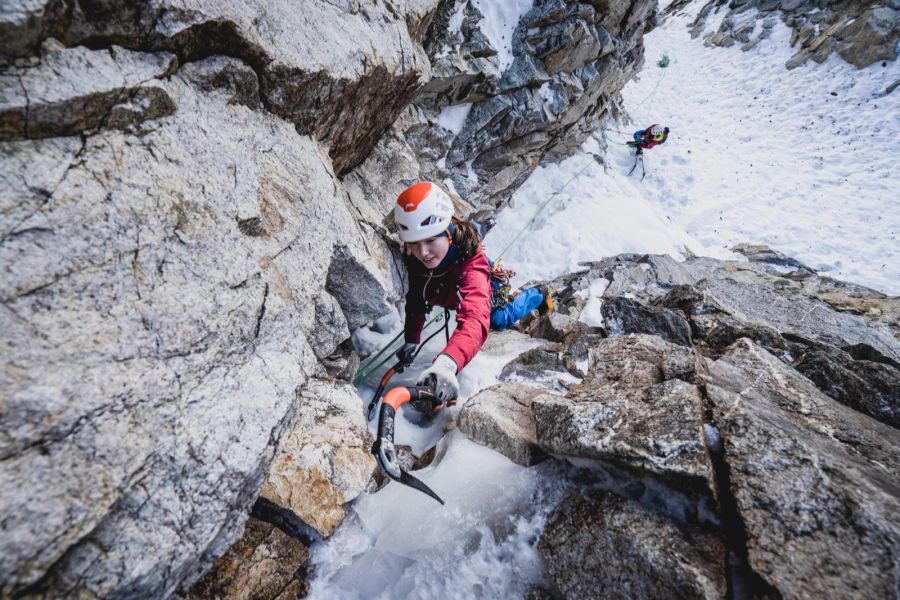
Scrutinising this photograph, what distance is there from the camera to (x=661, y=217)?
1312cm

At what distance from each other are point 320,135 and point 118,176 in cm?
237

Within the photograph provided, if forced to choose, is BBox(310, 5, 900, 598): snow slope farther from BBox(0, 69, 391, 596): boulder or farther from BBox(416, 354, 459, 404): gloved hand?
BBox(0, 69, 391, 596): boulder

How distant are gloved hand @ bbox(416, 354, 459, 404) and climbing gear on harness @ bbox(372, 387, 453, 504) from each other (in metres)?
0.06

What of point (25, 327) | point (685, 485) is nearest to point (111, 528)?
point (25, 327)

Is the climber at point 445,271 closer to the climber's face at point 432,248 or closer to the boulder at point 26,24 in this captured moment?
the climber's face at point 432,248

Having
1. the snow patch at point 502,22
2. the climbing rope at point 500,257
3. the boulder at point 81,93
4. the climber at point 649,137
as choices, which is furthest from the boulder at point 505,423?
the climber at point 649,137

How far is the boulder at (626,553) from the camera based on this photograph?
1.76m

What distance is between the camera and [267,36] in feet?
10.0

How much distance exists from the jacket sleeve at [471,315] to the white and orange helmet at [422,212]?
1.94 feet

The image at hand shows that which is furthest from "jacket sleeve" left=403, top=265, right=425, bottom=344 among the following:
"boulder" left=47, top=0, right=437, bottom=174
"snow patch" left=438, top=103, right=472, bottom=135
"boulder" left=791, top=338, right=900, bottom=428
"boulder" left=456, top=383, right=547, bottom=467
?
"snow patch" left=438, top=103, right=472, bottom=135

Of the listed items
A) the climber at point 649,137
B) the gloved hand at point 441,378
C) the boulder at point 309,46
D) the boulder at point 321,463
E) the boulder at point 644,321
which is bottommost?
the boulder at point 321,463

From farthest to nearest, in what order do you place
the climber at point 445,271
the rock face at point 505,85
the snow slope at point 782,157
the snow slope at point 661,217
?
the snow slope at point 782,157
the rock face at point 505,85
the climber at point 445,271
the snow slope at point 661,217

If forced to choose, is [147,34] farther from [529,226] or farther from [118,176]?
[529,226]

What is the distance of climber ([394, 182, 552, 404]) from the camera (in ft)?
10.2
